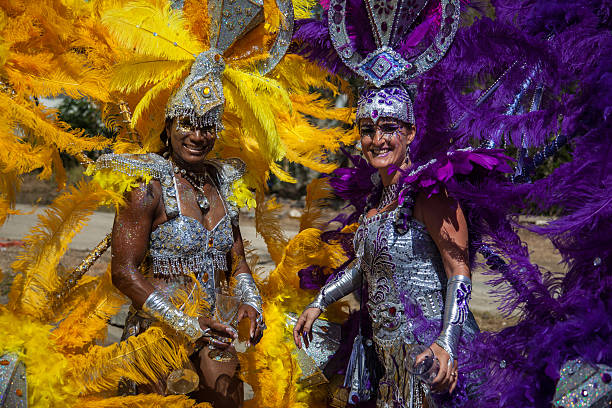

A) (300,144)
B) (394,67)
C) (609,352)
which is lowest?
(609,352)

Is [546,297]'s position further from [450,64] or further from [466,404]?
[450,64]

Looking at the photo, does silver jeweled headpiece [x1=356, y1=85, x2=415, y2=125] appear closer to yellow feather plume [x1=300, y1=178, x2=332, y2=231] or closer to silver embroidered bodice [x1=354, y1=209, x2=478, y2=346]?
silver embroidered bodice [x1=354, y1=209, x2=478, y2=346]

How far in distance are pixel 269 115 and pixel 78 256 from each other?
6.04 m

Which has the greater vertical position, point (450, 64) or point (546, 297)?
point (450, 64)

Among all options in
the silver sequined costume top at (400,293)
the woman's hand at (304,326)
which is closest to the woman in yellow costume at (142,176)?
the woman's hand at (304,326)

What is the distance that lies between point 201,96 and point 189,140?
0.19 m

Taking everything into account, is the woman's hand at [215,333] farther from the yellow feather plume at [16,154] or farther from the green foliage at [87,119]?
the green foliage at [87,119]

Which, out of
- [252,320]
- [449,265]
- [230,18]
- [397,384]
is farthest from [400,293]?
[230,18]

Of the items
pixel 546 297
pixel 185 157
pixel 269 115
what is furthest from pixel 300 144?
pixel 546 297

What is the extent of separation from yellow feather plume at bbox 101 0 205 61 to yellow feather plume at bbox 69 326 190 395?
113cm

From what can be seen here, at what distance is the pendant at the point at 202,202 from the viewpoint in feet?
8.67

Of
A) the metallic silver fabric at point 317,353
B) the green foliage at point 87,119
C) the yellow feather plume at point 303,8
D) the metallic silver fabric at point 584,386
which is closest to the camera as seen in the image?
the metallic silver fabric at point 584,386

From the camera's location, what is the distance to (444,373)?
2.01 m

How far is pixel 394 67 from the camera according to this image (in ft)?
7.88
